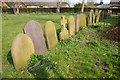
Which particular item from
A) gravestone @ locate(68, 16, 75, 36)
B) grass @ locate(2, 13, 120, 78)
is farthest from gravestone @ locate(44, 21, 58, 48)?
gravestone @ locate(68, 16, 75, 36)

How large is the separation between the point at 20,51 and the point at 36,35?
1245 mm

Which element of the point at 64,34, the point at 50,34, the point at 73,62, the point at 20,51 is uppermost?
→ the point at 50,34

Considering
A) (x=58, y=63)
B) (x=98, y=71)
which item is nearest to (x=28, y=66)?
(x=58, y=63)

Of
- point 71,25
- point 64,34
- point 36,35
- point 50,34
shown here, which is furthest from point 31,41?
point 71,25

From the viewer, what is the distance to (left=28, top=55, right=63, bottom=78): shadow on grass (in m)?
4.53

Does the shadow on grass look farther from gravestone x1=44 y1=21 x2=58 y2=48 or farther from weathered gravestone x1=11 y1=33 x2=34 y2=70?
gravestone x1=44 y1=21 x2=58 y2=48

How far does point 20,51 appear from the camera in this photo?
189 inches

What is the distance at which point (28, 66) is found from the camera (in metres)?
4.96

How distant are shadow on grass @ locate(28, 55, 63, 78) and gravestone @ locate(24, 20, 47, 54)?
721mm

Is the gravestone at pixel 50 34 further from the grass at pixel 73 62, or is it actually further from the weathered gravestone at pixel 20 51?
the weathered gravestone at pixel 20 51

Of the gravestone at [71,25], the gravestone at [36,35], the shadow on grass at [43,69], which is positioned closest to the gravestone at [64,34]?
the gravestone at [71,25]

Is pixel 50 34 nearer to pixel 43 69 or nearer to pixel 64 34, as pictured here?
pixel 64 34

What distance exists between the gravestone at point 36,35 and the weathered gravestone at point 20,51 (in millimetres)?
561

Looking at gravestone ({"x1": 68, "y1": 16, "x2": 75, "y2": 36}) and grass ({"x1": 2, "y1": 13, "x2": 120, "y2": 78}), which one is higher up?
gravestone ({"x1": 68, "y1": 16, "x2": 75, "y2": 36})
